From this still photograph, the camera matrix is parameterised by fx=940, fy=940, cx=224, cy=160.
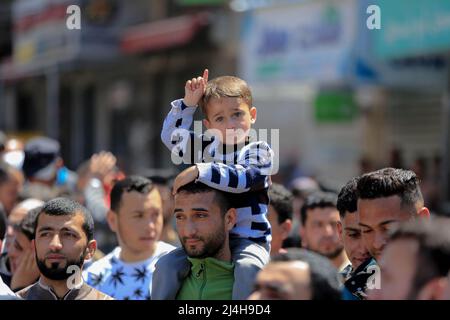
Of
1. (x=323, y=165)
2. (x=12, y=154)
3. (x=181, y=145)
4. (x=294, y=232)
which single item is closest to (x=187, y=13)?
(x=323, y=165)

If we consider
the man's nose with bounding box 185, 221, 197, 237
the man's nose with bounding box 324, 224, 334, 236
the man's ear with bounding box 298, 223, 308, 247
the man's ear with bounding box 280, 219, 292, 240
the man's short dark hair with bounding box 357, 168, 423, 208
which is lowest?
the man's ear with bounding box 298, 223, 308, 247

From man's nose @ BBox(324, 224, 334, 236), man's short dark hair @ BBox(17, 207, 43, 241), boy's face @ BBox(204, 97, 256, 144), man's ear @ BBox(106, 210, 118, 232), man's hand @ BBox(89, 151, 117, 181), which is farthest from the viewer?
man's hand @ BBox(89, 151, 117, 181)

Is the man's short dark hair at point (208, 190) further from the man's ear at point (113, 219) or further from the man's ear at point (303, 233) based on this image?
the man's ear at point (303, 233)

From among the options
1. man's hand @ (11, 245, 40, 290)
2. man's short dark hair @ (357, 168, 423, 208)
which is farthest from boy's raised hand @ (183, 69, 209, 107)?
man's hand @ (11, 245, 40, 290)

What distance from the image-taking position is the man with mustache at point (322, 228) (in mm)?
6039

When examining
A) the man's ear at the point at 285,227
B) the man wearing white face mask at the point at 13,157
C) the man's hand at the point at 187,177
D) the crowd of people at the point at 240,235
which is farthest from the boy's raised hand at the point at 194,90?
the man wearing white face mask at the point at 13,157

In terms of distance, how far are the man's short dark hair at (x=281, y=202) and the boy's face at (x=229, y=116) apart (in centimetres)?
174

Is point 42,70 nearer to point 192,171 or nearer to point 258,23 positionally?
point 258,23

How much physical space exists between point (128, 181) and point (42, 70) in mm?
15315

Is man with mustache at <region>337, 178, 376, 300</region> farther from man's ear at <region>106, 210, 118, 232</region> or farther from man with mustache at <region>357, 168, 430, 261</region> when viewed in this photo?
man's ear at <region>106, 210, 118, 232</region>

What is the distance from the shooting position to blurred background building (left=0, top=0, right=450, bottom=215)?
1233 centimetres

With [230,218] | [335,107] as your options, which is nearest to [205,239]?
[230,218]

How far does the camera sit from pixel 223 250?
153 inches

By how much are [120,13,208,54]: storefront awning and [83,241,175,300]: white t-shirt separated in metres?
12.3
